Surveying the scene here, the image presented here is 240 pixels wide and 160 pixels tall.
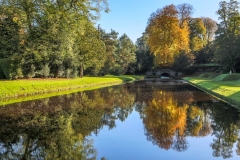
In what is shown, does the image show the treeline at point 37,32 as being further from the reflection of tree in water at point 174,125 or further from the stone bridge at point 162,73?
the stone bridge at point 162,73

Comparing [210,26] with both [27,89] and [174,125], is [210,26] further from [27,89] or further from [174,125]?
[174,125]

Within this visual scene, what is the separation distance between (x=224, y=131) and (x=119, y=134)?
156 inches

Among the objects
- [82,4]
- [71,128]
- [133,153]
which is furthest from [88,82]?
[133,153]

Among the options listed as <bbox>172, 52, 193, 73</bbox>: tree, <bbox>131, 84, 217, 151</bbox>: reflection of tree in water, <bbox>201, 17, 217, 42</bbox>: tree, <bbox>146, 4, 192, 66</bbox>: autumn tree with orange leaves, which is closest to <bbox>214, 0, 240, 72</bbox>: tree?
<bbox>146, 4, 192, 66</bbox>: autumn tree with orange leaves

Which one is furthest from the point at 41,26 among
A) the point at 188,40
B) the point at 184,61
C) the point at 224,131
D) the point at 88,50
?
the point at 184,61

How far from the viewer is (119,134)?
8578 mm

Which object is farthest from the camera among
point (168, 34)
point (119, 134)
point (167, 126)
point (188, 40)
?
point (188, 40)

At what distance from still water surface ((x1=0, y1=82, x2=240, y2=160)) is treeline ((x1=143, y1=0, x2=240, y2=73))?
31999mm

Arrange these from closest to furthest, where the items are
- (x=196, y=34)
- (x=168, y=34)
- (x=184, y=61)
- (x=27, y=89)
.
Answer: (x=27, y=89) < (x=168, y=34) < (x=184, y=61) < (x=196, y=34)

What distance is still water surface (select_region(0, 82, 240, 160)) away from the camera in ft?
21.4

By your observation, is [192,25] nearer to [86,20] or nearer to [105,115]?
[86,20]

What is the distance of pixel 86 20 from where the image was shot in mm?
29906

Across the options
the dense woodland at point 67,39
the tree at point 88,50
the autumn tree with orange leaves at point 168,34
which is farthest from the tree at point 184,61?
the tree at point 88,50

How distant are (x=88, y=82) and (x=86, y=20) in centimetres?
824
